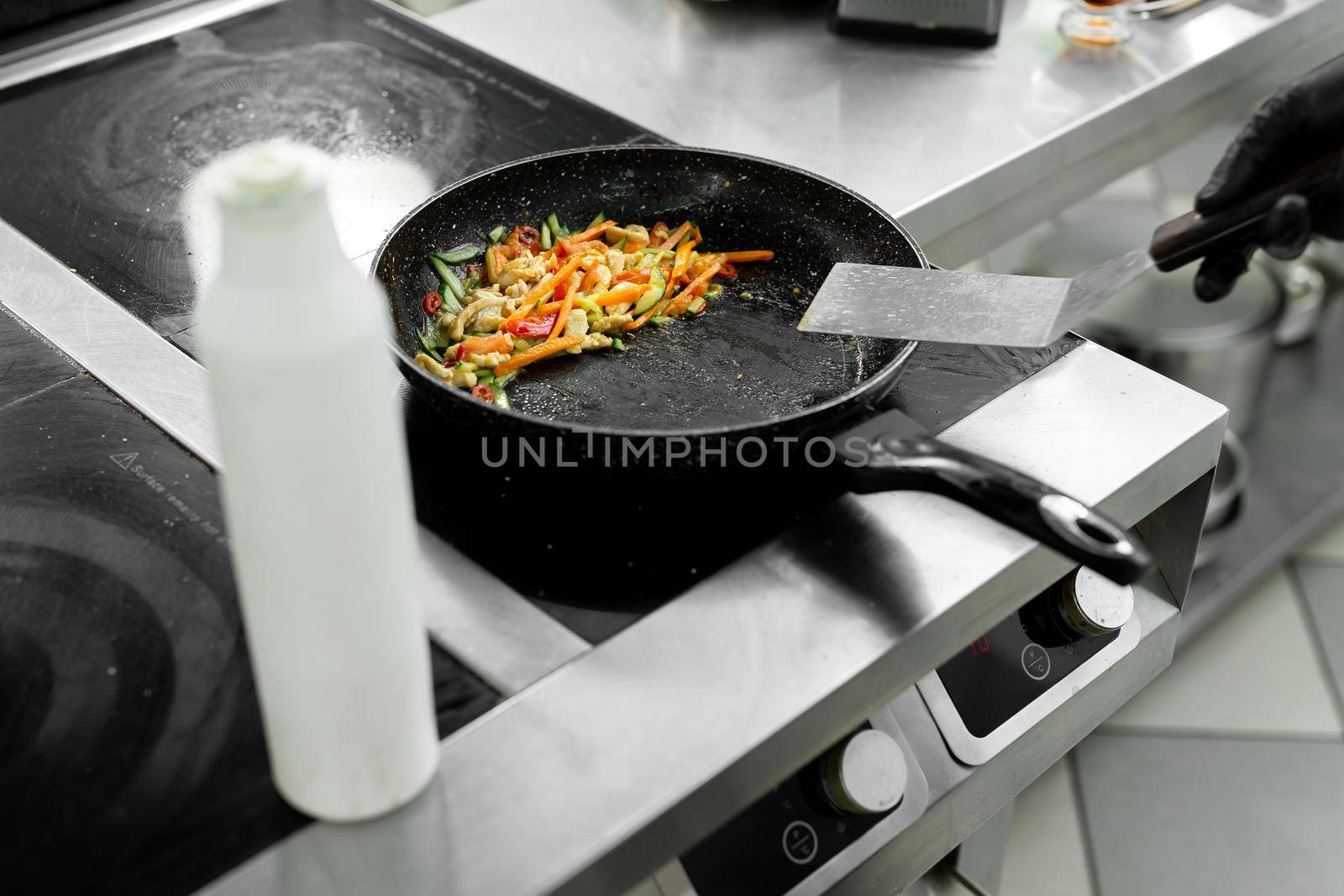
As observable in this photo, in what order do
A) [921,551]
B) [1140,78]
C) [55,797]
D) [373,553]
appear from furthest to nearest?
1. [1140,78]
2. [921,551]
3. [55,797]
4. [373,553]

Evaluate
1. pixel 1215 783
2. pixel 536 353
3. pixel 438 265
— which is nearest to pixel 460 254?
pixel 438 265

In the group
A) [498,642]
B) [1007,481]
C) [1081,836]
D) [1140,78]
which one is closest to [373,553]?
[498,642]

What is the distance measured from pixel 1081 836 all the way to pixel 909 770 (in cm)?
103

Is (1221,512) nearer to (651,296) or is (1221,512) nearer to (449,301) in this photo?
(651,296)

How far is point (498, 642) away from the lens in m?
0.72

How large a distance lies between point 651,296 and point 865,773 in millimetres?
396

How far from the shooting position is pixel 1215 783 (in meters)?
1.75

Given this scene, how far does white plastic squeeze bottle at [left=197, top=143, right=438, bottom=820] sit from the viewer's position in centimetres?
47

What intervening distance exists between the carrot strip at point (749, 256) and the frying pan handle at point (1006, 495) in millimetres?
318

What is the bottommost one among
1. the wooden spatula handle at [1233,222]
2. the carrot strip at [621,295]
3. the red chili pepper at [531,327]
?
the red chili pepper at [531,327]

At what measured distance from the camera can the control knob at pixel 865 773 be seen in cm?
76

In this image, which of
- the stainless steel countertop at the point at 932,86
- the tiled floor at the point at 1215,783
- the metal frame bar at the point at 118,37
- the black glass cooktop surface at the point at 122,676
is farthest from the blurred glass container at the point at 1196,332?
the black glass cooktop surface at the point at 122,676

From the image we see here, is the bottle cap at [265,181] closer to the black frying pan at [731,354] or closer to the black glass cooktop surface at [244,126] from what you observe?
the black frying pan at [731,354]

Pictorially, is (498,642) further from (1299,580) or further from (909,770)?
(1299,580)
